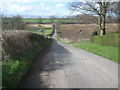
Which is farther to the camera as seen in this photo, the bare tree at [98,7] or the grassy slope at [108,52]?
the bare tree at [98,7]

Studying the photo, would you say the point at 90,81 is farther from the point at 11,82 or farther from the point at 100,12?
the point at 100,12

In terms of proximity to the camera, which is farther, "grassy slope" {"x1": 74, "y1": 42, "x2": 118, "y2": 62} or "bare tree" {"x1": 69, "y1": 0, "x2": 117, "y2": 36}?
"bare tree" {"x1": 69, "y1": 0, "x2": 117, "y2": 36}

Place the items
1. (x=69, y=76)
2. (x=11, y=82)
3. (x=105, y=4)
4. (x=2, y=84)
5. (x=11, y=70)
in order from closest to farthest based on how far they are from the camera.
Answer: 1. (x=2, y=84)
2. (x=11, y=82)
3. (x=11, y=70)
4. (x=69, y=76)
5. (x=105, y=4)

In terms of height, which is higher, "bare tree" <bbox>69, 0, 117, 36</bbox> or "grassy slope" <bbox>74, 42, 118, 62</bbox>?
"bare tree" <bbox>69, 0, 117, 36</bbox>

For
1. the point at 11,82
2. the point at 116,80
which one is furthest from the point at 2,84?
the point at 116,80

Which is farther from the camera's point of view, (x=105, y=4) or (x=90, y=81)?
(x=105, y=4)

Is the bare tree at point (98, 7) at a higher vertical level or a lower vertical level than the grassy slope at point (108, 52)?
higher

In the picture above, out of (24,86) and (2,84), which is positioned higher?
(2,84)

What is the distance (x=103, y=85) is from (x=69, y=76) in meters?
2.09

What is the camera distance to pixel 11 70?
24.4 ft

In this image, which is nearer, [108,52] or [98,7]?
[108,52]

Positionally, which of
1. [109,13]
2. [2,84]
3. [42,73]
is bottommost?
[42,73]

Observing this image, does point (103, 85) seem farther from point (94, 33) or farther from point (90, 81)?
point (94, 33)

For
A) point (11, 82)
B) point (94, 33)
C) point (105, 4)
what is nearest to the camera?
point (11, 82)
